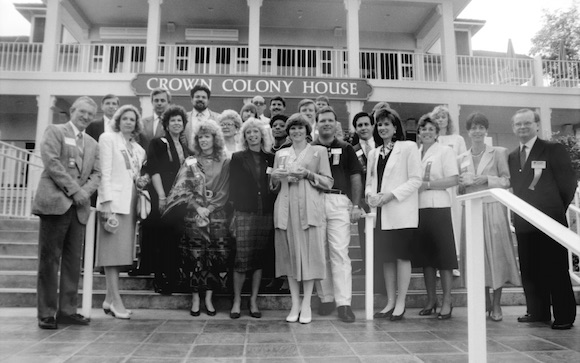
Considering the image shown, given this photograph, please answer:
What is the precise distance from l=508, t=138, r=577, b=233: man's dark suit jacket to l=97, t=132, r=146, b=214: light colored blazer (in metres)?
3.32

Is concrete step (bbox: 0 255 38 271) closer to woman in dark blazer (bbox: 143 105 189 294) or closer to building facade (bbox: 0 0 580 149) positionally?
woman in dark blazer (bbox: 143 105 189 294)

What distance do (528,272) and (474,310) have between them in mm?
1842

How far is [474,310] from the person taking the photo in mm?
1995

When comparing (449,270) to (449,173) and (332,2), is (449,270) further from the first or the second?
(332,2)

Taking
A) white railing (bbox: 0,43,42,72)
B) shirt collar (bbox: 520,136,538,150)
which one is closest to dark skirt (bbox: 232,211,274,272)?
shirt collar (bbox: 520,136,538,150)

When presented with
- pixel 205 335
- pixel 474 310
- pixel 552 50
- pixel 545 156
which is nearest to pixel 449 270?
pixel 545 156

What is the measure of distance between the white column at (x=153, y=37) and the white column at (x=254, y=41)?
2501 mm

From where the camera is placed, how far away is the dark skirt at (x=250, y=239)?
141 inches

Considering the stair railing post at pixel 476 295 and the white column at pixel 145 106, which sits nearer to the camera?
the stair railing post at pixel 476 295

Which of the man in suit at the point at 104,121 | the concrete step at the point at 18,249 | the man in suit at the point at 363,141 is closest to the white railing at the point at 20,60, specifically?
the concrete step at the point at 18,249

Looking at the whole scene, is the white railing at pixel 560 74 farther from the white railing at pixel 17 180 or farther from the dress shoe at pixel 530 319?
the white railing at pixel 17 180

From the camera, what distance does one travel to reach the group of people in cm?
335

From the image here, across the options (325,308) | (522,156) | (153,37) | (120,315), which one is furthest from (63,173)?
(153,37)

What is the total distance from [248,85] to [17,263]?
7.20m
